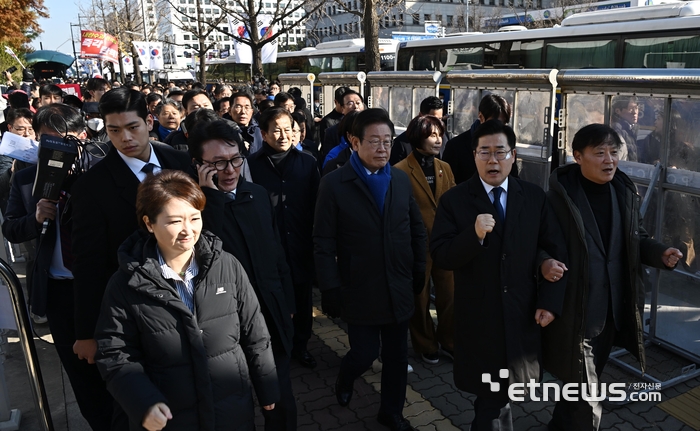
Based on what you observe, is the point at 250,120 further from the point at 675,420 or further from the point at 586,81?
the point at 675,420

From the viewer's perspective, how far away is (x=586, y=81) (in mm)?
4730

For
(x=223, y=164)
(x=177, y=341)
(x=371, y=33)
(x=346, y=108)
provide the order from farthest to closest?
1. (x=371, y=33)
2. (x=346, y=108)
3. (x=223, y=164)
4. (x=177, y=341)

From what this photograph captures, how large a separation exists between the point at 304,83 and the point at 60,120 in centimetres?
915

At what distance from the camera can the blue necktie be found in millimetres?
2975

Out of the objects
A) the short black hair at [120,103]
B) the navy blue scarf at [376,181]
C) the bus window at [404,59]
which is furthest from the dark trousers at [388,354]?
the bus window at [404,59]

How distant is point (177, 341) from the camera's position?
2199 mm

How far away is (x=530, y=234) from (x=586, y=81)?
7.79 feet

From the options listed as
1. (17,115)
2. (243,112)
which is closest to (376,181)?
(243,112)

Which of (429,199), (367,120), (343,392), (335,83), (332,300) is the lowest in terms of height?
(343,392)

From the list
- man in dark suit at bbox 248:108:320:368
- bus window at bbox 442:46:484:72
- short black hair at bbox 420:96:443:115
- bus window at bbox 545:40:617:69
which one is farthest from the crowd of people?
bus window at bbox 442:46:484:72

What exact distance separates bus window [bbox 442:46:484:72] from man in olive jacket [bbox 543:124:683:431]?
10647 millimetres

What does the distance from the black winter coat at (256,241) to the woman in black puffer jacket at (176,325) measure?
1.09 ft

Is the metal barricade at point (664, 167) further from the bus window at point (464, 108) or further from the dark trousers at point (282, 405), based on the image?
the dark trousers at point (282, 405)

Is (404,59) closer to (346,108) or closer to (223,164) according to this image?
(346,108)
